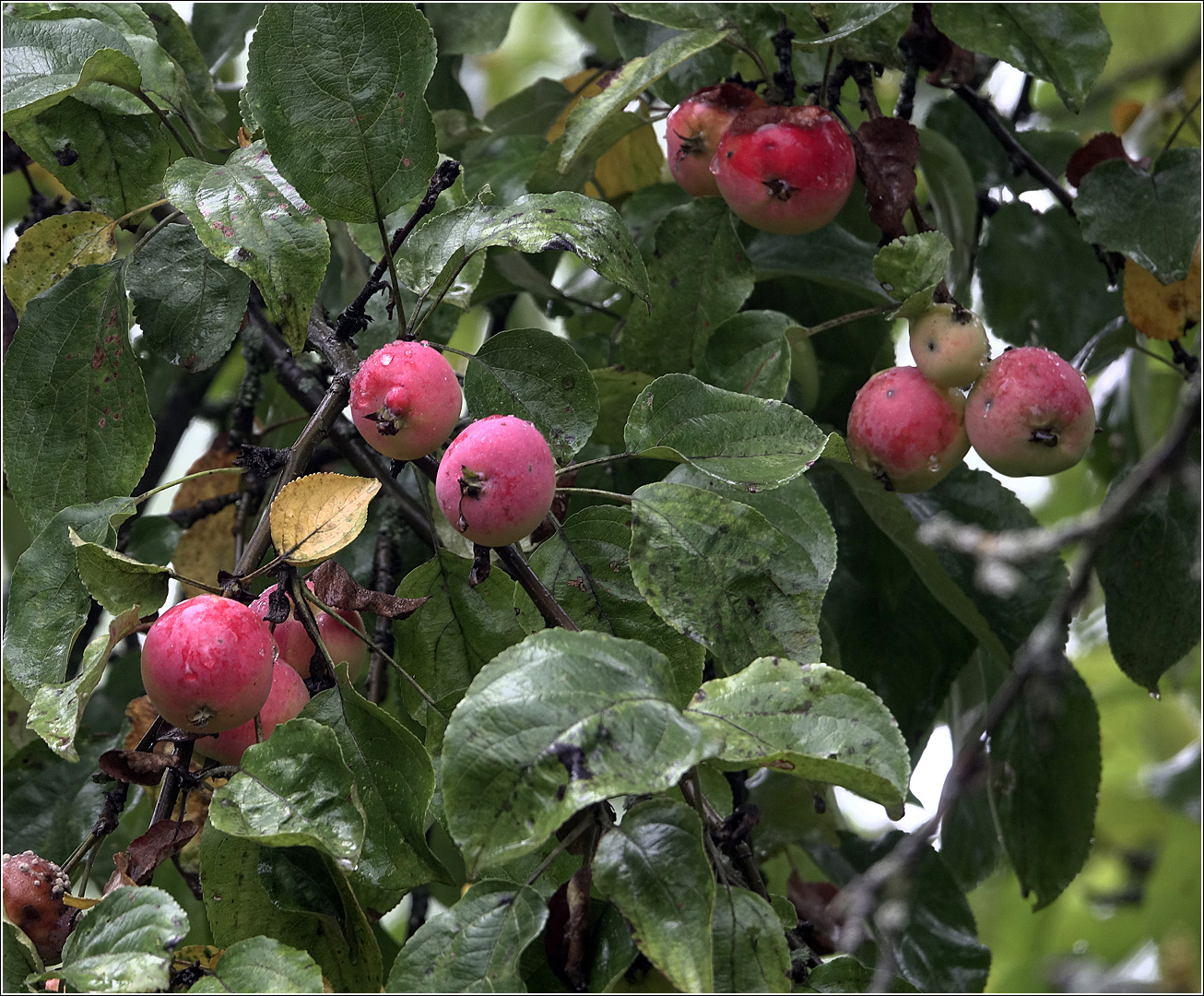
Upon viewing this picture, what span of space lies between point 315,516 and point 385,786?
0.12 meters

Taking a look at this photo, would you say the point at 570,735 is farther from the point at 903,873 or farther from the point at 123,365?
the point at 123,365

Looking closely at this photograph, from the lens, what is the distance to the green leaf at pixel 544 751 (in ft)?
1.25

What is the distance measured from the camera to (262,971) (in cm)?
41

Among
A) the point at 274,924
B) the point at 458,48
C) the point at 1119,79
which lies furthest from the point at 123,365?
the point at 1119,79

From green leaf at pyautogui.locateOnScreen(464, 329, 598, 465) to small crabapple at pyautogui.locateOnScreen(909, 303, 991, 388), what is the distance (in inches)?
7.7

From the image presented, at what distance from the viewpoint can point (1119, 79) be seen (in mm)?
1157

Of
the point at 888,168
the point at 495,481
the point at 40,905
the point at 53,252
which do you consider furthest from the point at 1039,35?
the point at 40,905

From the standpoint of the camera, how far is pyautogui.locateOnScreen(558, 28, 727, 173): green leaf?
1.98 feet

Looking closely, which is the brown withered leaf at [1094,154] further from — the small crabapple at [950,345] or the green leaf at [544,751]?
the green leaf at [544,751]

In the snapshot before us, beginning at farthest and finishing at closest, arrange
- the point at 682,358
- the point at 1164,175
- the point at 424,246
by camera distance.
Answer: the point at 1164,175, the point at 682,358, the point at 424,246

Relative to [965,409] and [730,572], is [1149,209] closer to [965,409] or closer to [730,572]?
[965,409]

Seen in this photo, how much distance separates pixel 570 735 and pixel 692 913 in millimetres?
75

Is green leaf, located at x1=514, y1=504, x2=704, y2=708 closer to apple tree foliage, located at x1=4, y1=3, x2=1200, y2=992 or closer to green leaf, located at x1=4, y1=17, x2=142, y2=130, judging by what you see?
apple tree foliage, located at x1=4, y1=3, x2=1200, y2=992

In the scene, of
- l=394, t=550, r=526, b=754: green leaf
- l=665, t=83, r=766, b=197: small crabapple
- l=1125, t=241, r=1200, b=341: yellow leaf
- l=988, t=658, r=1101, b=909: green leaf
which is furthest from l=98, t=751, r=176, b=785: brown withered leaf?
l=1125, t=241, r=1200, b=341: yellow leaf
